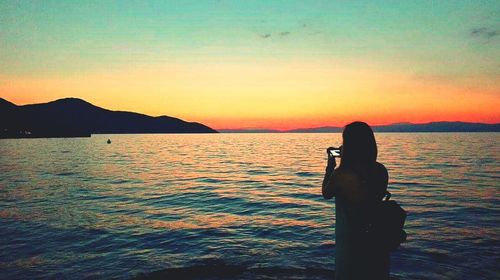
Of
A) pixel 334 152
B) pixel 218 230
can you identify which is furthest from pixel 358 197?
pixel 218 230

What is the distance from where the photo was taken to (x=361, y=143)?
3.56 m

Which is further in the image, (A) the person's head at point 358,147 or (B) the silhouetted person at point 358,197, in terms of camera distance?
(A) the person's head at point 358,147

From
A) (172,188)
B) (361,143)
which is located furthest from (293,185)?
(361,143)

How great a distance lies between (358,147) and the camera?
3559 mm

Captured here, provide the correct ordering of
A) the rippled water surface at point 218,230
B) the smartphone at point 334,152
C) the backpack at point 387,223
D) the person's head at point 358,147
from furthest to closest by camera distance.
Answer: the rippled water surface at point 218,230, the smartphone at point 334,152, the person's head at point 358,147, the backpack at point 387,223

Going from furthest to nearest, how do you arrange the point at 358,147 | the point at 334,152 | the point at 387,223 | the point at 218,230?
the point at 218,230 → the point at 334,152 → the point at 358,147 → the point at 387,223

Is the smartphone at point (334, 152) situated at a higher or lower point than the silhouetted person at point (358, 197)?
higher

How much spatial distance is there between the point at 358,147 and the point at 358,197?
53cm

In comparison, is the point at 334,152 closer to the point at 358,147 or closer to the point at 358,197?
the point at 358,147

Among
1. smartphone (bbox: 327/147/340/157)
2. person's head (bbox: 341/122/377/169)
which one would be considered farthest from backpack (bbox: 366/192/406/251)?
smartphone (bbox: 327/147/340/157)

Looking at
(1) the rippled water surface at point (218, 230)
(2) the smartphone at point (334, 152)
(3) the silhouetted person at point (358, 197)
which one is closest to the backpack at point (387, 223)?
(3) the silhouetted person at point (358, 197)

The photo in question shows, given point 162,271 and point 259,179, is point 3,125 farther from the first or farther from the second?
point 162,271

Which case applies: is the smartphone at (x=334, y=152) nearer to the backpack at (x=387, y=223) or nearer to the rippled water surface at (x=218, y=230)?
the backpack at (x=387, y=223)

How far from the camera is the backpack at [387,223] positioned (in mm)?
3340
